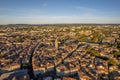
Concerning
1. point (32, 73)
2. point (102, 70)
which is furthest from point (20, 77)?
point (102, 70)

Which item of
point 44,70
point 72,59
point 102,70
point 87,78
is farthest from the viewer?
point 72,59

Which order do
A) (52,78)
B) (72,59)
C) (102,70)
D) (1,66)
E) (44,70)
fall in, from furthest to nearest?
(72,59) → (1,66) → (44,70) → (102,70) → (52,78)

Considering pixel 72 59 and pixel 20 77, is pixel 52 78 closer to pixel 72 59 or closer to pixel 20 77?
pixel 20 77

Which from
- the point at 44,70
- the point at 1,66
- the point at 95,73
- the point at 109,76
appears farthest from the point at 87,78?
the point at 1,66

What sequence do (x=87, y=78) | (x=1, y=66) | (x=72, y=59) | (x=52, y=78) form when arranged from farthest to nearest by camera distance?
1. (x=72, y=59)
2. (x=1, y=66)
3. (x=52, y=78)
4. (x=87, y=78)

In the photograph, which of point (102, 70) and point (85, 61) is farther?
point (85, 61)

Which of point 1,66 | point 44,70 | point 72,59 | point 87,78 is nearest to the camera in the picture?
point 87,78

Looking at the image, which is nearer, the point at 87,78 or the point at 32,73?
the point at 87,78

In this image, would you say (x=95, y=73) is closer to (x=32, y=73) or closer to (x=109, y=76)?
(x=109, y=76)

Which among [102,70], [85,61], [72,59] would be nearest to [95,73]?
[102,70]

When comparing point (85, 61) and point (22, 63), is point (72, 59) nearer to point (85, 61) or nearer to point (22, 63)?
point (85, 61)
